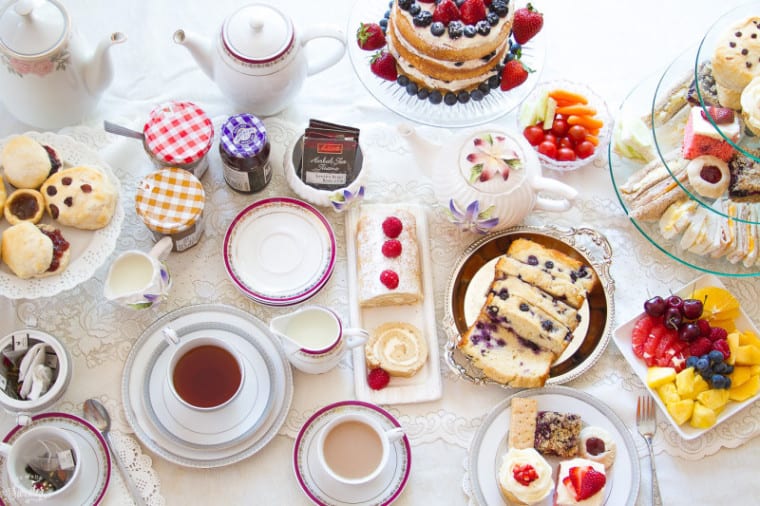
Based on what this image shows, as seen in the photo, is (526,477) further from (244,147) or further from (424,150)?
(244,147)

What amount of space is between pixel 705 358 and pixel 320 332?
3.00 ft

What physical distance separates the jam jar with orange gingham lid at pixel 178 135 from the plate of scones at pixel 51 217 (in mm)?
145

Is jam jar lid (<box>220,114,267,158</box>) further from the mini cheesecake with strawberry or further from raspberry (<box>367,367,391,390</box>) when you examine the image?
raspberry (<box>367,367,391,390</box>)

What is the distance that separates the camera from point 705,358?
6.45 ft

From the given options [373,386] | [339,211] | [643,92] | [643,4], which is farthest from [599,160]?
[373,386]

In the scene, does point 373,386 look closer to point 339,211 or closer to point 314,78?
point 339,211

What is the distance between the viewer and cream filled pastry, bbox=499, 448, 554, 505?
6.00 ft

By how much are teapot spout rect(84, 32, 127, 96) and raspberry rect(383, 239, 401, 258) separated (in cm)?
77

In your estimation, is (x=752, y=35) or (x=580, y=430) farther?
(x=580, y=430)

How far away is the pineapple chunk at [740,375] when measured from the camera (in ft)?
6.48

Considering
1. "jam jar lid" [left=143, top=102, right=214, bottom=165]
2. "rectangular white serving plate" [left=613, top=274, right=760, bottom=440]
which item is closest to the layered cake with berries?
"jam jar lid" [left=143, top=102, right=214, bottom=165]

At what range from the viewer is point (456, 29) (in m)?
1.81

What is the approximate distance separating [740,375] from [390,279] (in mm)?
869

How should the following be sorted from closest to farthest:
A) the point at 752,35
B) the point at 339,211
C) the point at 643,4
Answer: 1. the point at 752,35
2. the point at 339,211
3. the point at 643,4
